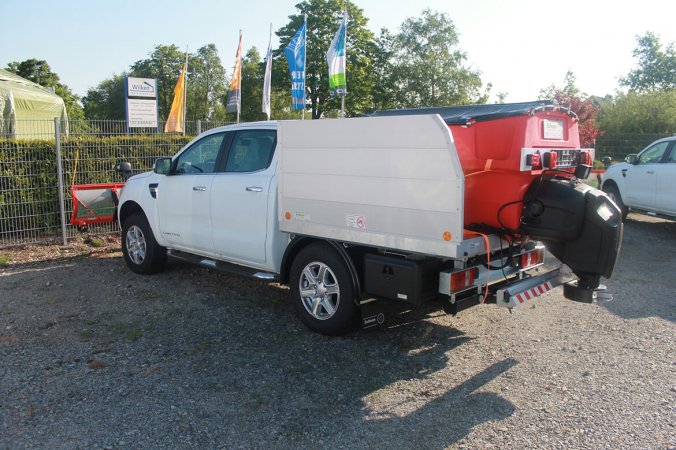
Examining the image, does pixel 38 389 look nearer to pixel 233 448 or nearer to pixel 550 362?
pixel 233 448

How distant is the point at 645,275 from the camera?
8219mm

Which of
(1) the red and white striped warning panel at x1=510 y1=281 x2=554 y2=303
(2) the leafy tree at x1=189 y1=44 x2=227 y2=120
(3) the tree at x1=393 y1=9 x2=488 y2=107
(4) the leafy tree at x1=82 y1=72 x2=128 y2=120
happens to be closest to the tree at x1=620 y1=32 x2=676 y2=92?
(3) the tree at x1=393 y1=9 x2=488 y2=107

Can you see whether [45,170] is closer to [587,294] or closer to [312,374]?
[312,374]

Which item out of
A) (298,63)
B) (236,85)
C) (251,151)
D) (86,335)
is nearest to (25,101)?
(236,85)

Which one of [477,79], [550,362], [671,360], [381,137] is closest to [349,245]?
[381,137]

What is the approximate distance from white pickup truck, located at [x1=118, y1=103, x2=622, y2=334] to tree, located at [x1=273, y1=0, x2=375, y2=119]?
32.8m

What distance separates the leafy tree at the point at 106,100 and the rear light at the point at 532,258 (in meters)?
56.2

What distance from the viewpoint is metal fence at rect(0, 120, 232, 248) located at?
9.32 m

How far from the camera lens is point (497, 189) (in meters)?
4.66

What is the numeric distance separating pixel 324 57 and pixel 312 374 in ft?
118

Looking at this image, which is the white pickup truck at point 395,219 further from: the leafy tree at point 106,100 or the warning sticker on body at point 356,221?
the leafy tree at point 106,100

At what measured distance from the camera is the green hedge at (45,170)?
930cm

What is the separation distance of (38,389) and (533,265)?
13.9 ft

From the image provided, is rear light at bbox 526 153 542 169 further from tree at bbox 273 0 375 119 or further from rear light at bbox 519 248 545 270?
tree at bbox 273 0 375 119
